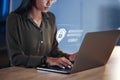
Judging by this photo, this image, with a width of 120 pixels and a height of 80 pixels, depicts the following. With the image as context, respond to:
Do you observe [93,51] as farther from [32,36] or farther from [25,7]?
[25,7]

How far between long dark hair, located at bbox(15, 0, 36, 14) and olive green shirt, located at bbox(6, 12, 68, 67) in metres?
0.06

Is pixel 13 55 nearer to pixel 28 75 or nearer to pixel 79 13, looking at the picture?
pixel 28 75

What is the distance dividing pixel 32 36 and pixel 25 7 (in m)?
0.25

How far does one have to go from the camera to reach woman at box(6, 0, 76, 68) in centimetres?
158

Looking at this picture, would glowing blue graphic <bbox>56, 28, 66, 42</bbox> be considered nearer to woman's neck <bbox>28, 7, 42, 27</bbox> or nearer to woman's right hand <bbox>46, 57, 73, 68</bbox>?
woman's neck <bbox>28, 7, 42, 27</bbox>

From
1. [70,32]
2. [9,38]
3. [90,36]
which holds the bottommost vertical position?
[70,32]

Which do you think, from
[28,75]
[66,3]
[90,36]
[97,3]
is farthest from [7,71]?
[97,3]

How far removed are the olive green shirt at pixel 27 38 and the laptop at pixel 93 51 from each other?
290mm

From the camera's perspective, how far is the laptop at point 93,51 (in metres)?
1.27

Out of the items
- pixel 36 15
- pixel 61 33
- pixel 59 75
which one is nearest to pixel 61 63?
pixel 59 75

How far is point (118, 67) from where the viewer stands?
1.50m

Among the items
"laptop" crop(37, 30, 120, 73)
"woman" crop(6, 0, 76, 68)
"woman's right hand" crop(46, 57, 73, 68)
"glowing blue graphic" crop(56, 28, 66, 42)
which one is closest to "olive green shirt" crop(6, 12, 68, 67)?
"woman" crop(6, 0, 76, 68)

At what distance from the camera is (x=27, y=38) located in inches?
71.7

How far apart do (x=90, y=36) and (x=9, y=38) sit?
2.13ft
